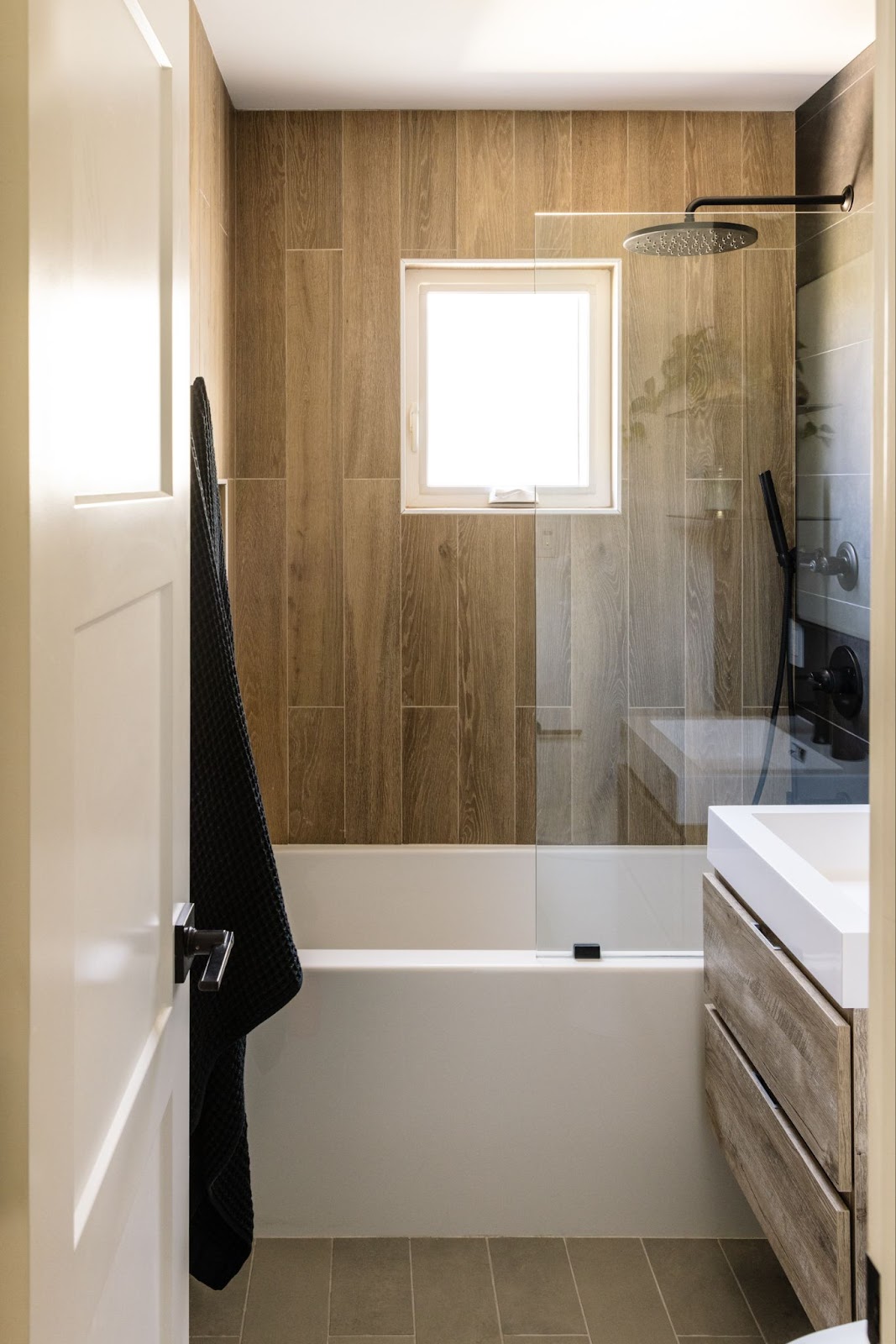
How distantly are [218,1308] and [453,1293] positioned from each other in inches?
16.9

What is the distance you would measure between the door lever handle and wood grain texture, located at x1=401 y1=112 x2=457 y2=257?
246 cm

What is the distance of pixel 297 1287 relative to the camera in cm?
219

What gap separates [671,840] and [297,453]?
1571 millimetres

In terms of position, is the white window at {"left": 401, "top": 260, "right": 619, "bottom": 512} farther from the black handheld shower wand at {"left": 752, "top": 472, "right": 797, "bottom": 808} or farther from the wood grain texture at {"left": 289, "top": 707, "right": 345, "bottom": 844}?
the black handheld shower wand at {"left": 752, "top": 472, "right": 797, "bottom": 808}

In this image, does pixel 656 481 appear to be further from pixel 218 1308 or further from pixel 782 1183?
pixel 218 1308

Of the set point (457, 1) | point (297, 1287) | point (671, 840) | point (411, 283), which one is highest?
point (457, 1)

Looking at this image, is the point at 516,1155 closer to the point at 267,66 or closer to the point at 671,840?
the point at 671,840

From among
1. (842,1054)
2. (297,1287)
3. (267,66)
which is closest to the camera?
(842,1054)

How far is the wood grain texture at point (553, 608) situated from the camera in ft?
8.10

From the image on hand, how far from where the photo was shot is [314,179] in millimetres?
3240

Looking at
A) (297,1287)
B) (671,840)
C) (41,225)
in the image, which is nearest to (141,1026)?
(41,225)

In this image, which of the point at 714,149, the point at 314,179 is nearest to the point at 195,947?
the point at 314,179

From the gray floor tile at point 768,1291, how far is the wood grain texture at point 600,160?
2594mm

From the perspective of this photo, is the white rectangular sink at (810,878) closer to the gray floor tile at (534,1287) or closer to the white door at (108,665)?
the gray floor tile at (534,1287)
